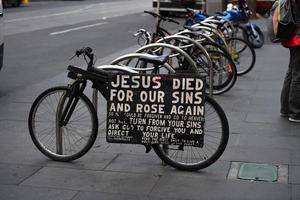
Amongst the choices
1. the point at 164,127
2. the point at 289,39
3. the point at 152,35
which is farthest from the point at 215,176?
the point at 152,35

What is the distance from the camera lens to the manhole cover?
5.01 m

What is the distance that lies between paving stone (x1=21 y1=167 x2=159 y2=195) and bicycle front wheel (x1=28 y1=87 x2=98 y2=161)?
30 centimetres

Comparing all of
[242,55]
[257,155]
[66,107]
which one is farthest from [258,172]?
[242,55]

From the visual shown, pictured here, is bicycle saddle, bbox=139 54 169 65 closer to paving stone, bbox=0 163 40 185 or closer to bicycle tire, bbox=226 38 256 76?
paving stone, bbox=0 163 40 185

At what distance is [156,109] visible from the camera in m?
5.07

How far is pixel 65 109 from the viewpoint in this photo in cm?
538

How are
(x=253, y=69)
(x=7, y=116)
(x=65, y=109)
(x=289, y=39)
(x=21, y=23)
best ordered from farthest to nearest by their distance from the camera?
(x=21, y=23), (x=253, y=69), (x=7, y=116), (x=289, y=39), (x=65, y=109)

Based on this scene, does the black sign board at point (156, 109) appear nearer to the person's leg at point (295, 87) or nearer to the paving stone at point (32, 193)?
the paving stone at point (32, 193)

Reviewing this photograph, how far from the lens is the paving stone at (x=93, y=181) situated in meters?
4.77

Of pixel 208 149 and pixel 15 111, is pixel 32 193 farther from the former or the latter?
pixel 15 111

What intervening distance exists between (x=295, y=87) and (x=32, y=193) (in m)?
3.68

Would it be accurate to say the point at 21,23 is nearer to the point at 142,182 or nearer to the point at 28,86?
the point at 28,86

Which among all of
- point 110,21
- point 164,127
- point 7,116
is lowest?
point 110,21

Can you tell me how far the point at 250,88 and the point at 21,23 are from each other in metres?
14.4
